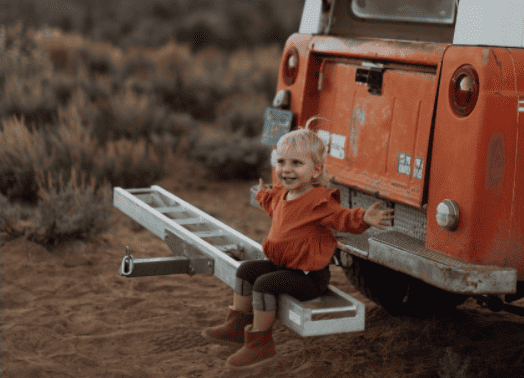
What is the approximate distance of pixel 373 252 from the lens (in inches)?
126

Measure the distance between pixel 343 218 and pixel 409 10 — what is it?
8.53ft

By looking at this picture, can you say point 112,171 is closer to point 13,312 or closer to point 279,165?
point 13,312

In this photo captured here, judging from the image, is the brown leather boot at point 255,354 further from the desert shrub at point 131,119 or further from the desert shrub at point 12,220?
the desert shrub at point 131,119

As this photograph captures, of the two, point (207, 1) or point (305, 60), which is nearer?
point (305, 60)

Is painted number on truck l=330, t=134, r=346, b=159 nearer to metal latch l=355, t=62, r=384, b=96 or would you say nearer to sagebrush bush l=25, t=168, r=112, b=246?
metal latch l=355, t=62, r=384, b=96

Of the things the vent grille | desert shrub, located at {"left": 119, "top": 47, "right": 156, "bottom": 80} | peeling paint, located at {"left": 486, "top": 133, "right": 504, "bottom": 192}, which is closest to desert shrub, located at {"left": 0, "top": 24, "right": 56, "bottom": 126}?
desert shrub, located at {"left": 119, "top": 47, "right": 156, "bottom": 80}

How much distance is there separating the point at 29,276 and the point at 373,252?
2.69 m

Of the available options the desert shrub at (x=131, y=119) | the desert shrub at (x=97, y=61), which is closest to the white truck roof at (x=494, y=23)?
the desert shrub at (x=131, y=119)

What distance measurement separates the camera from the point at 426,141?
129 inches

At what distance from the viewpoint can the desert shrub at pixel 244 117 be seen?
1038 cm

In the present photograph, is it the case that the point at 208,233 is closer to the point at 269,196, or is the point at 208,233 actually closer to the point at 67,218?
the point at 269,196

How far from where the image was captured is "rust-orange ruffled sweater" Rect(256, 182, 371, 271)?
2.97m

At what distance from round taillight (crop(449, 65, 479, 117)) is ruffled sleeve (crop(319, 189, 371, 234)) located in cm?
64

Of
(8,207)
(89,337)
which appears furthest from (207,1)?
(89,337)
